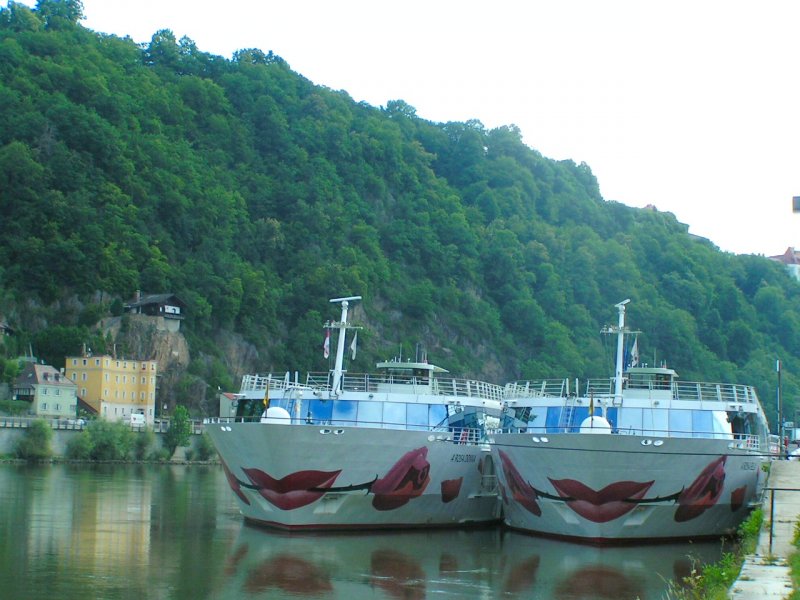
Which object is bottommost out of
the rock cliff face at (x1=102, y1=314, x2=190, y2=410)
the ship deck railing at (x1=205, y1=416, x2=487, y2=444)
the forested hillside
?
the ship deck railing at (x1=205, y1=416, x2=487, y2=444)

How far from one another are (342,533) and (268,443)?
369 cm

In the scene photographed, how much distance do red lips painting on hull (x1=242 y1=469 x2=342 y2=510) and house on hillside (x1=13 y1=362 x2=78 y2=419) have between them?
58.5 metres

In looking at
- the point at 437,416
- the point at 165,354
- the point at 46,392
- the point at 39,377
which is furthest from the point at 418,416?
the point at 165,354

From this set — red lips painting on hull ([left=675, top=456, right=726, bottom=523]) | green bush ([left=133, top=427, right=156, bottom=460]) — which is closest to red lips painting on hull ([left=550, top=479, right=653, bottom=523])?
red lips painting on hull ([left=675, top=456, right=726, bottom=523])

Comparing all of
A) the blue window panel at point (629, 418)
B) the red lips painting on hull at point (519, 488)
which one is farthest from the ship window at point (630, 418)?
the red lips painting on hull at point (519, 488)

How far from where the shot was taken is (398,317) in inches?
4779

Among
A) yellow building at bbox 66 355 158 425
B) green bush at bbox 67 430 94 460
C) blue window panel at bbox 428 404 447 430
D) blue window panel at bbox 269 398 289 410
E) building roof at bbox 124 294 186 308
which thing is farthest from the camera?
building roof at bbox 124 294 186 308

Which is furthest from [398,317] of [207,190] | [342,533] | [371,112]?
[342,533]

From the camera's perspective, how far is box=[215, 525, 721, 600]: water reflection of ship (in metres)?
25.7

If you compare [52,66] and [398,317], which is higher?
[52,66]

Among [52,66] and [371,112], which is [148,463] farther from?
[371,112]

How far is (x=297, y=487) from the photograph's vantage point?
33500 millimetres

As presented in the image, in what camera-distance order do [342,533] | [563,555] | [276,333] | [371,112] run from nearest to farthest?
[563,555]
[342,533]
[276,333]
[371,112]

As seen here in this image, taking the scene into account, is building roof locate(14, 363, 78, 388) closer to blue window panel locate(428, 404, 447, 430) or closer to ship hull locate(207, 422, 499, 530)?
ship hull locate(207, 422, 499, 530)
